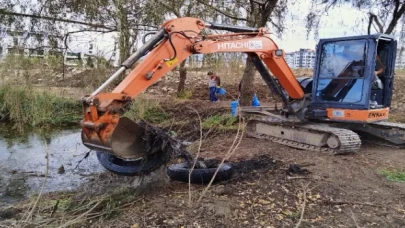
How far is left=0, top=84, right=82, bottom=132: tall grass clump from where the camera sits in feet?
38.8

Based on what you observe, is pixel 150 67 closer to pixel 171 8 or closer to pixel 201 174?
pixel 201 174

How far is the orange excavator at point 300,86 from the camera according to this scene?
5359 millimetres

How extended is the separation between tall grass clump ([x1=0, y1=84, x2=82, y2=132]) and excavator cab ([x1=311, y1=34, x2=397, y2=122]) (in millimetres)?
7704

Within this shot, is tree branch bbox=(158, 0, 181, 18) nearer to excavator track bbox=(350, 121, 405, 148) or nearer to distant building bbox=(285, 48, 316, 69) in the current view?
distant building bbox=(285, 48, 316, 69)

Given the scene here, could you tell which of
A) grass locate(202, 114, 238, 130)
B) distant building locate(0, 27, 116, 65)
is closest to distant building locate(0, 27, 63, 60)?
distant building locate(0, 27, 116, 65)

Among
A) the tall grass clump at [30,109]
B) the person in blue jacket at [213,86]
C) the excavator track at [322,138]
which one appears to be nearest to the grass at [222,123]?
the excavator track at [322,138]

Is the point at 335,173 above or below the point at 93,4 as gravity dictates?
below

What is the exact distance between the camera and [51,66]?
13.6 metres

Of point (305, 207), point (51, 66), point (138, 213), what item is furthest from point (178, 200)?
point (51, 66)

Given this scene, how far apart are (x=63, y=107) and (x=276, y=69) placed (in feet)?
25.8

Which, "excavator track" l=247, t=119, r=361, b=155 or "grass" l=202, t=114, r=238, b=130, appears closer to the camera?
"excavator track" l=247, t=119, r=361, b=155

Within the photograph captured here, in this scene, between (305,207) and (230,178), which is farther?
(230,178)

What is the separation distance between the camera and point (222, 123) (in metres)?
9.73

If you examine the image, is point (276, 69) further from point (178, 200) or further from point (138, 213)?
point (138, 213)
